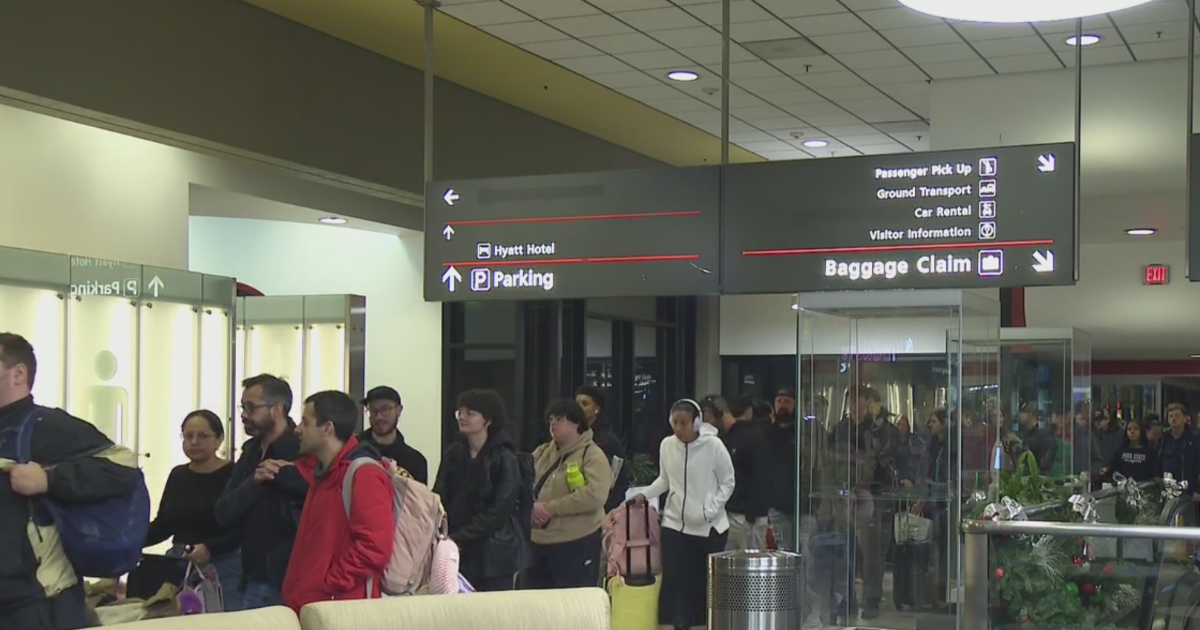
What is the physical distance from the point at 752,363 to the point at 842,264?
10.3 metres

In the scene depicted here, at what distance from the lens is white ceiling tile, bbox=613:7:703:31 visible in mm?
6738

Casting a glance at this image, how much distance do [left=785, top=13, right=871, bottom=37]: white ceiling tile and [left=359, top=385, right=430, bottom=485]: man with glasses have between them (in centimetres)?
288

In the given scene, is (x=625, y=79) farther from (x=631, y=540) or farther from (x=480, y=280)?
(x=631, y=540)

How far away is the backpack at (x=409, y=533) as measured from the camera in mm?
4781

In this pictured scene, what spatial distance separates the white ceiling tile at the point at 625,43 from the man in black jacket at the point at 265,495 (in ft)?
8.84

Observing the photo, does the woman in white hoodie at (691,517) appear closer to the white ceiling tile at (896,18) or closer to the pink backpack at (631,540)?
the pink backpack at (631,540)

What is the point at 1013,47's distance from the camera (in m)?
6.93

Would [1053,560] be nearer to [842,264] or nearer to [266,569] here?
[842,264]

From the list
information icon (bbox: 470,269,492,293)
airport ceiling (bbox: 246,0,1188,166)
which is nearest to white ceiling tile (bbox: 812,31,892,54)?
airport ceiling (bbox: 246,0,1188,166)

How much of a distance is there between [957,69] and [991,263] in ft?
8.47

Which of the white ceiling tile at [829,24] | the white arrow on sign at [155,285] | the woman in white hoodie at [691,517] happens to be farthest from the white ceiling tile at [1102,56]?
the white arrow on sign at [155,285]

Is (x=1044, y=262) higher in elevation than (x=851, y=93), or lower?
lower

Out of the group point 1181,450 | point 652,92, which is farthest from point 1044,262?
point 1181,450

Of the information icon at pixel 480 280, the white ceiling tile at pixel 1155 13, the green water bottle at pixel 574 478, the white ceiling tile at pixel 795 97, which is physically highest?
the white ceiling tile at pixel 795 97
